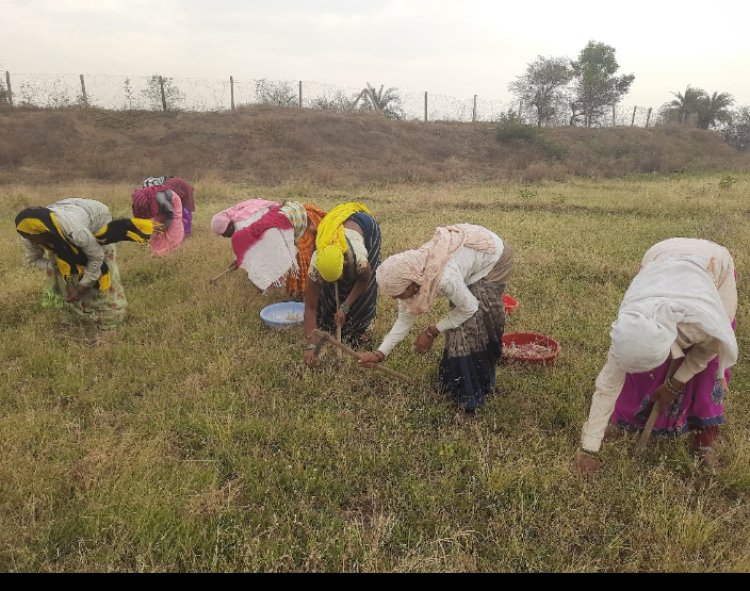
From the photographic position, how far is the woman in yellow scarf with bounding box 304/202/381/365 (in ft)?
12.6

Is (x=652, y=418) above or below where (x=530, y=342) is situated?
above

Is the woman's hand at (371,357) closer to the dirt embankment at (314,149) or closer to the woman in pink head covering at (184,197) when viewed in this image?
the woman in pink head covering at (184,197)

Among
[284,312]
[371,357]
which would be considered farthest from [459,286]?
[284,312]

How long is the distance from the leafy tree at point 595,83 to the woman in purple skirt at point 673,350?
28.1 metres

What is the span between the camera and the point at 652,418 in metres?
2.81

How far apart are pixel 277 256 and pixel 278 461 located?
2.16m

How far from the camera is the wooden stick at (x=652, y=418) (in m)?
2.72

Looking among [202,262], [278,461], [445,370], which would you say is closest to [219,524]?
[278,461]

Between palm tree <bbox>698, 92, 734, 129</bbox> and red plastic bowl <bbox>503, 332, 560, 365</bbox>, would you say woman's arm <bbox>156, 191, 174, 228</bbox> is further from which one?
palm tree <bbox>698, 92, 734, 129</bbox>

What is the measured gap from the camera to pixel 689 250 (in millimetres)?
2791

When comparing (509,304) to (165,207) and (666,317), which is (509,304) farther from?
(165,207)

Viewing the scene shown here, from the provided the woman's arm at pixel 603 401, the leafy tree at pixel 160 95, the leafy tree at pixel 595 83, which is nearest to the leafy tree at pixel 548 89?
the leafy tree at pixel 595 83

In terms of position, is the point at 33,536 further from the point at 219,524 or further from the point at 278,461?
the point at 278,461

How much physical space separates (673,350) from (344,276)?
232cm
